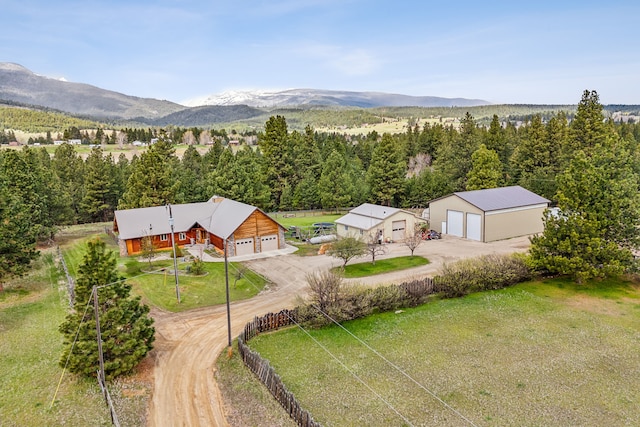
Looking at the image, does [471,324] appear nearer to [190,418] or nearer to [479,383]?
[479,383]

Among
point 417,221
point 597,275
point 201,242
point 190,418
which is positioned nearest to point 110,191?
point 201,242

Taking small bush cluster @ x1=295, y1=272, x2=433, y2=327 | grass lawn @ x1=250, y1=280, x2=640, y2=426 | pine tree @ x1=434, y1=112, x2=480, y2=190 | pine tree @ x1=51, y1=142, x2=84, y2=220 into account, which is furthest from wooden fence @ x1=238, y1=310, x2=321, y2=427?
pine tree @ x1=51, y1=142, x2=84, y2=220

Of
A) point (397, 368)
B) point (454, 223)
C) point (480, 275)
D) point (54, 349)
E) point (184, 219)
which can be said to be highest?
point (184, 219)

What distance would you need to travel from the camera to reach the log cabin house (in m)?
36.9

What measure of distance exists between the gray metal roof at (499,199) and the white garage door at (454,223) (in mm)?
1899

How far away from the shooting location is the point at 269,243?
125ft

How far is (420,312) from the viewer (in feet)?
77.6

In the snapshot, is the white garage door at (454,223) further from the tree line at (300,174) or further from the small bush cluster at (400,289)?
the small bush cluster at (400,289)

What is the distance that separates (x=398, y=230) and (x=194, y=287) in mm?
20724

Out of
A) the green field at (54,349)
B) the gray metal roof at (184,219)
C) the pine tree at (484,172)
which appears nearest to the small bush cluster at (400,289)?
the green field at (54,349)

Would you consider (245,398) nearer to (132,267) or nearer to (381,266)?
(381,266)

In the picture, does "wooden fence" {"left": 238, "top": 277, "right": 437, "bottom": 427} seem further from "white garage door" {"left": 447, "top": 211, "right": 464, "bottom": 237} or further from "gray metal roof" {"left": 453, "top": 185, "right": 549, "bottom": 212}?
"white garage door" {"left": 447, "top": 211, "right": 464, "bottom": 237}

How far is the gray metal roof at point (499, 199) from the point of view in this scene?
41219 millimetres

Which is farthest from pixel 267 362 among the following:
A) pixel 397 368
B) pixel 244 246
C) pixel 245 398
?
pixel 244 246
